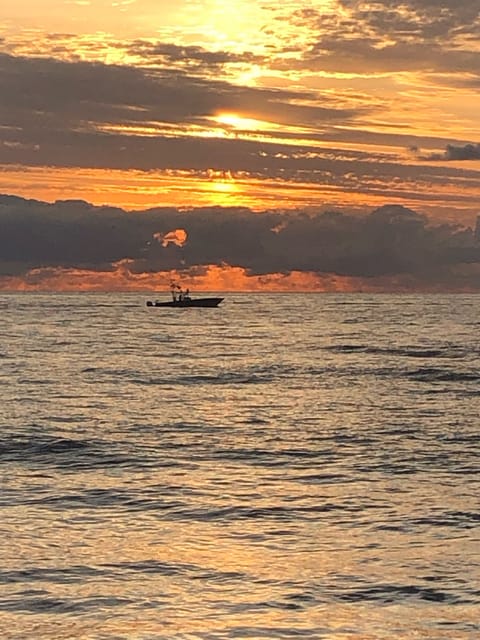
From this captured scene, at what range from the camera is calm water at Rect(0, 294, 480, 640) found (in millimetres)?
12422

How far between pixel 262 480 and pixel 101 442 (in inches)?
285

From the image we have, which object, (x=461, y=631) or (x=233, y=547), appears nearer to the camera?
(x=461, y=631)

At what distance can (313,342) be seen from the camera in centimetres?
8944

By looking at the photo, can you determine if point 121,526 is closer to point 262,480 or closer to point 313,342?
point 262,480

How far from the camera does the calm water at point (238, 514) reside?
12.4m

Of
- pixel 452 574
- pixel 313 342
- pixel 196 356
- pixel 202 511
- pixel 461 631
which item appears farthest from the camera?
pixel 313 342

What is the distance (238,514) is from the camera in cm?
1800

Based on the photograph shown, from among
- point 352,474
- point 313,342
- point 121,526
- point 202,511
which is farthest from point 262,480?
point 313,342

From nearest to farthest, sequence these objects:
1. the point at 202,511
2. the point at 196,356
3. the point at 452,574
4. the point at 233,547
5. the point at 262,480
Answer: the point at 452,574, the point at 233,547, the point at 202,511, the point at 262,480, the point at 196,356

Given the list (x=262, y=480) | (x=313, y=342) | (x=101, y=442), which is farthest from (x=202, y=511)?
(x=313, y=342)

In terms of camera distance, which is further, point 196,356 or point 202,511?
point 196,356

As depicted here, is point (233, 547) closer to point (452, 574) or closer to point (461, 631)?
point (452, 574)

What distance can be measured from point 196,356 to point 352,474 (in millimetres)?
47023

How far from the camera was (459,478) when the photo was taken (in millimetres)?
21828
